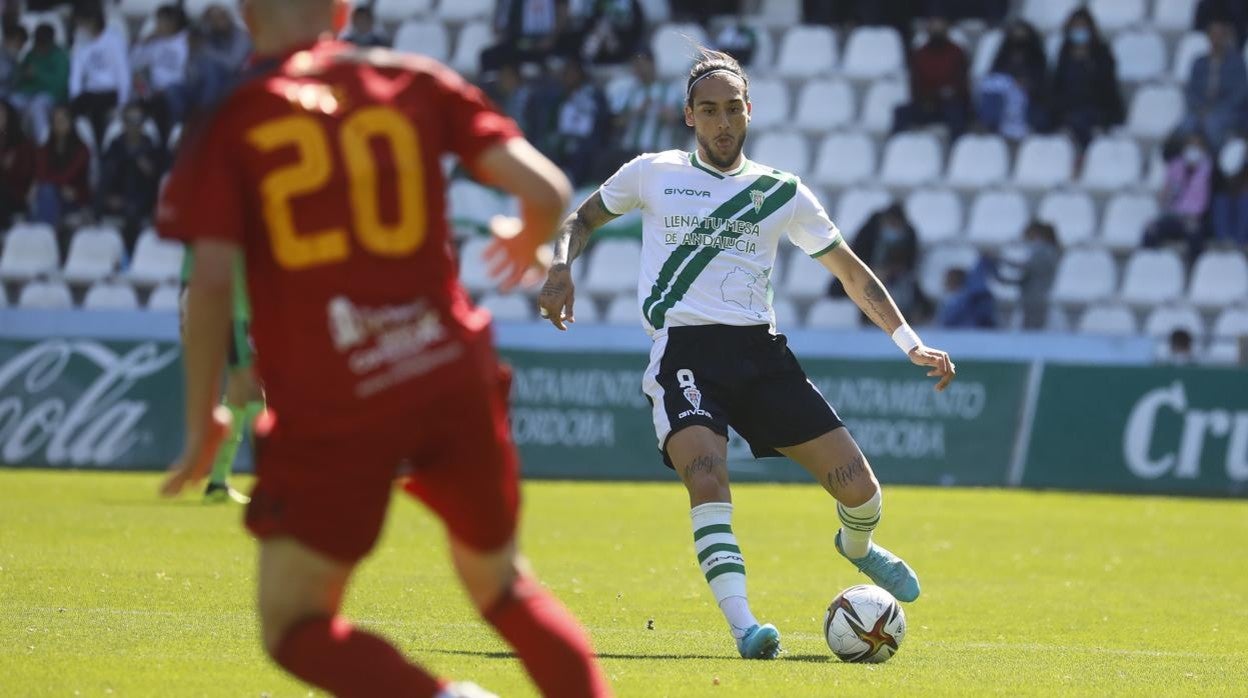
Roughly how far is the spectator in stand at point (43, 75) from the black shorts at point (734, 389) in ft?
58.2

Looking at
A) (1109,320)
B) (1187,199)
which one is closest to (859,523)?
(1109,320)

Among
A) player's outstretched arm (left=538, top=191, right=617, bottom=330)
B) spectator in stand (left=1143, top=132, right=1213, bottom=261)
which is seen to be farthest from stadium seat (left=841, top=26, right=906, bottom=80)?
player's outstretched arm (left=538, top=191, right=617, bottom=330)

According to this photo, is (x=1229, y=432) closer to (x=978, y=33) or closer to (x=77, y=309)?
(x=978, y=33)

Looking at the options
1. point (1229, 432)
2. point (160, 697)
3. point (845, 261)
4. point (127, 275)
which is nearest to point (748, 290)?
point (845, 261)

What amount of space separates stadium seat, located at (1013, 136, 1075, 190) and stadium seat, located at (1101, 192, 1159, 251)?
2.16 ft

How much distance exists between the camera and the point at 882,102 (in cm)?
2384

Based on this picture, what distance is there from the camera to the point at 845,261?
27.9 ft

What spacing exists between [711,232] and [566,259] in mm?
775

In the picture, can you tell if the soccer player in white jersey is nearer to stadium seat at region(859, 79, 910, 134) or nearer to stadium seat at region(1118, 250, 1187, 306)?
stadium seat at region(1118, 250, 1187, 306)

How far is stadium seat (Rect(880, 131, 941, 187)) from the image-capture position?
75.3 ft

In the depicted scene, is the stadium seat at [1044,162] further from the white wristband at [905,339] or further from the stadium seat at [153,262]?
the white wristband at [905,339]

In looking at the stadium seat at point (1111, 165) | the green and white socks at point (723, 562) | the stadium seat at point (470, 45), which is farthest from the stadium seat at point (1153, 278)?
the green and white socks at point (723, 562)

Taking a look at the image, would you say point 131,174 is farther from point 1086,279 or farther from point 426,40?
point 1086,279

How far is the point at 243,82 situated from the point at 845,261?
14.3 ft
